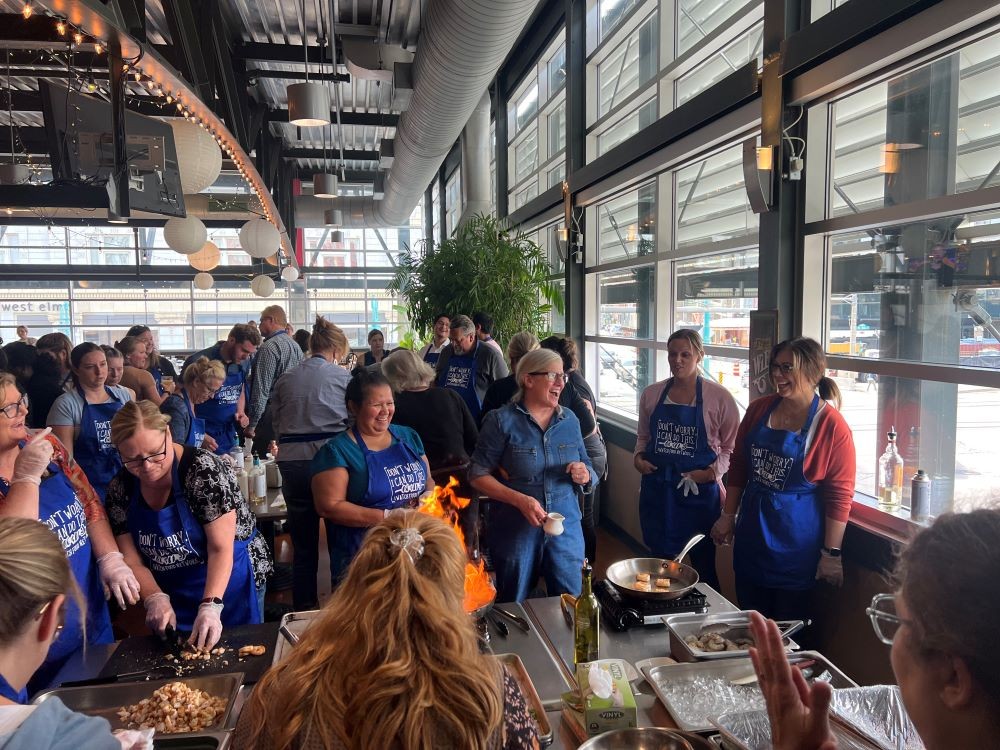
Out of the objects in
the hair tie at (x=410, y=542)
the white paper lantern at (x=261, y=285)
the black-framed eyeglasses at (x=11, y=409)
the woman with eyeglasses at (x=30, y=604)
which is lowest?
the woman with eyeglasses at (x=30, y=604)

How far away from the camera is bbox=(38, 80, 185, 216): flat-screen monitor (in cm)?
462

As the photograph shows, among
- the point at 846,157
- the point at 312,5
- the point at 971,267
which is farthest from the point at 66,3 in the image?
the point at 312,5

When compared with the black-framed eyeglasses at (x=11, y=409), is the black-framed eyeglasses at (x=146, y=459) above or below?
below

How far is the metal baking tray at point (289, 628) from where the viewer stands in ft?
6.64

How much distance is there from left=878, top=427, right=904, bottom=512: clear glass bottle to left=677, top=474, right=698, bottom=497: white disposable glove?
2.98 ft

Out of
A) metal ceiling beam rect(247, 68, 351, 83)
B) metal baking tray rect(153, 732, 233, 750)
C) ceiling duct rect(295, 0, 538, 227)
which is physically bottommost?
metal baking tray rect(153, 732, 233, 750)

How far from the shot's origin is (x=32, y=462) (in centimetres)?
229

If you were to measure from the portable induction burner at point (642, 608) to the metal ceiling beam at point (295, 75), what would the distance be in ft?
25.2

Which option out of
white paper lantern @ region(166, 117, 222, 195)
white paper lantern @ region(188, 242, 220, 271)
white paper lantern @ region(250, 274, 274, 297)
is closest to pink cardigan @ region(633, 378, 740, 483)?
white paper lantern @ region(166, 117, 222, 195)

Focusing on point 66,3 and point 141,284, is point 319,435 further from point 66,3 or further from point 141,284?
point 141,284

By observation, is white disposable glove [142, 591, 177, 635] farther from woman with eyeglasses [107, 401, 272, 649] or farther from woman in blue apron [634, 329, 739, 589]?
woman in blue apron [634, 329, 739, 589]

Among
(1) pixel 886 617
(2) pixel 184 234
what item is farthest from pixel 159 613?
(2) pixel 184 234

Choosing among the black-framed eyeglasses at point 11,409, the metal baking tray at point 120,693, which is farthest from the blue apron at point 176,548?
the metal baking tray at point 120,693

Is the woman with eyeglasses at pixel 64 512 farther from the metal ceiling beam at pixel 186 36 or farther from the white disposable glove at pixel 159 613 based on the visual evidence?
the metal ceiling beam at pixel 186 36
